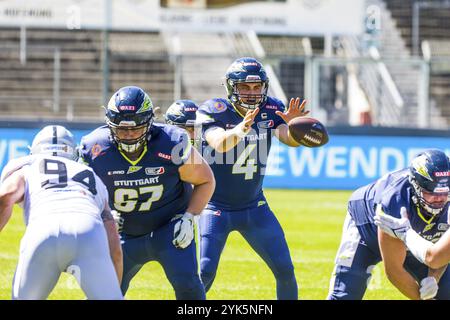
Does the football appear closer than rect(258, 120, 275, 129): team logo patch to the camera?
Yes

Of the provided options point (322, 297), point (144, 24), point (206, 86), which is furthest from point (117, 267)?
point (206, 86)

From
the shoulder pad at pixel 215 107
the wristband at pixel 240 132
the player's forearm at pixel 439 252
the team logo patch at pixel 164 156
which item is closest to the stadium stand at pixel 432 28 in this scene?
the shoulder pad at pixel 215 107

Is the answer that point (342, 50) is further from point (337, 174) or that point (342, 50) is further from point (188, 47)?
point (337, 174)

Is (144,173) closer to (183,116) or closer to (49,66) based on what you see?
(183,116)

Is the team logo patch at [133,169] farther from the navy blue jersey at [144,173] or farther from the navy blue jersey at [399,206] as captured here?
the navy blue jersey at [399,206]

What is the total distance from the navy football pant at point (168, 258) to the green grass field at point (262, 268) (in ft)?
6.25

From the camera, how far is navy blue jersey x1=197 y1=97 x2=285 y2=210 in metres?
8.18

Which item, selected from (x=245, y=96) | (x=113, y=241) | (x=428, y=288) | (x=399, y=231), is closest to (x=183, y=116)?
(x=245, y=96)

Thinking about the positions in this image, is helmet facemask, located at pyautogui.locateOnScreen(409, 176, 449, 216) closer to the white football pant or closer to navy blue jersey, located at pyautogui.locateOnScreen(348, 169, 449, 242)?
navy blue jersey, located at pyautogui.locateOnScreen(348, 169, 449, 242)

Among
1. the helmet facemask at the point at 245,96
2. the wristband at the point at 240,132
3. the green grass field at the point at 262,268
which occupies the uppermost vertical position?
the helmet facemask at the point at 245,96

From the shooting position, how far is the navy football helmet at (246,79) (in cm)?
798

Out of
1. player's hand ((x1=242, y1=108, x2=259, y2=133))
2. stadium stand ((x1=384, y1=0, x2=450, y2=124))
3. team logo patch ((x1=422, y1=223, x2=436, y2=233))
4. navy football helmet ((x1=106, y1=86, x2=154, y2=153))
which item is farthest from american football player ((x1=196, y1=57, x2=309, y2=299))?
stadium stand ((x1=384, y1=0, x2=450, y2=124))

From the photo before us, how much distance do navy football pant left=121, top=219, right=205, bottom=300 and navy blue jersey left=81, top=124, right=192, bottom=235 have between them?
0.33 ft

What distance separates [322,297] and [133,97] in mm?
3477
